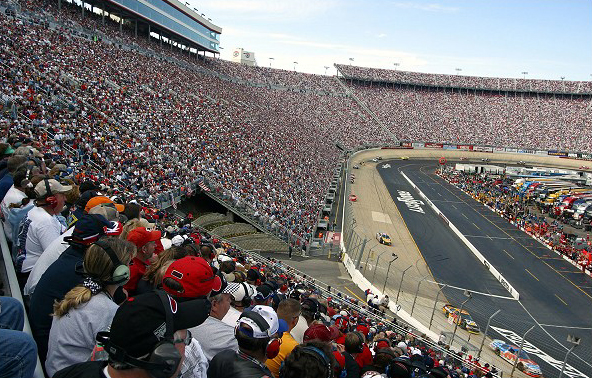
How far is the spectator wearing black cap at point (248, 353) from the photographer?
115 inches

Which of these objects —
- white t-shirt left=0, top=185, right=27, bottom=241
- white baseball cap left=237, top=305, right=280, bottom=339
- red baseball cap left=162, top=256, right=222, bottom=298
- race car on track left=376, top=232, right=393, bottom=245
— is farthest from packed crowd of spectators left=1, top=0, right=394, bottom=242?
white baseball cap left=237, top=305, right=280, bottom=339

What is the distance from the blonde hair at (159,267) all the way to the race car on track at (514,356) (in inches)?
701

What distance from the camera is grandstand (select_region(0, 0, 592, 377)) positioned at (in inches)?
687

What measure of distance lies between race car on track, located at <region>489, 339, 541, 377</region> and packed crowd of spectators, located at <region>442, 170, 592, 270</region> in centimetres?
1783

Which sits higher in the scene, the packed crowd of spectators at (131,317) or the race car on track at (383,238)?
the packed crowd of spectators at (131,317)

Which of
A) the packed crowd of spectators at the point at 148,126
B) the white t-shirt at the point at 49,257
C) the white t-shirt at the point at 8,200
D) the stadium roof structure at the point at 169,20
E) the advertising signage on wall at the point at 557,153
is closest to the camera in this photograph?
the white t-shirt at the point at 49,257

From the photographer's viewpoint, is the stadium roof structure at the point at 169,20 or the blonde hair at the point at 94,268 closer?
the blonde hair at the point at 94,268

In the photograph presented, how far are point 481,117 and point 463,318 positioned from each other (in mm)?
82571

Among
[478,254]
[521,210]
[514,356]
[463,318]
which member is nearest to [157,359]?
[514,356]

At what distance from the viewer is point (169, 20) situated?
5100cm

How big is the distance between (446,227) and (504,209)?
11.6m

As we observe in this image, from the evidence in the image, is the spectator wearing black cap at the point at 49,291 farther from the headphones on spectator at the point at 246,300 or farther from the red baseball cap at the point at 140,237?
the headphones on spectator at the point at 246,300

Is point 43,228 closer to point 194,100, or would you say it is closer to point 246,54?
point 194,100

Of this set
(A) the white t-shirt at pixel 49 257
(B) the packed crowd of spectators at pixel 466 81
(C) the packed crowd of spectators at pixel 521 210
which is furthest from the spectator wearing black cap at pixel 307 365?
(B) the packed crowd of spectators at pixel 466 81
